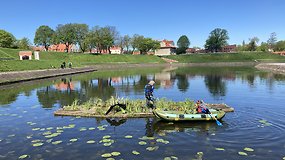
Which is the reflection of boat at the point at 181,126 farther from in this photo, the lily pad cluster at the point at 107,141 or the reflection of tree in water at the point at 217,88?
the reflection of tree in water at the point at 217,88

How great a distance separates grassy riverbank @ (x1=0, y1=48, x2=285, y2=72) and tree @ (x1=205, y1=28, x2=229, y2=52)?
34.9 m

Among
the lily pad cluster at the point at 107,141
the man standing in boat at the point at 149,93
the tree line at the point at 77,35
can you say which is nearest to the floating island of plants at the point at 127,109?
the man standing in boat at the point at 149,93

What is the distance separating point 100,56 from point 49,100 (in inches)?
3778

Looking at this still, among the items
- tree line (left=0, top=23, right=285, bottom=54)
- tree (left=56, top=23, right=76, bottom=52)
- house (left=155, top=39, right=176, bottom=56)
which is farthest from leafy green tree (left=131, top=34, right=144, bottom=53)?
tree (left=56, top=23, right=76, bottom=52)

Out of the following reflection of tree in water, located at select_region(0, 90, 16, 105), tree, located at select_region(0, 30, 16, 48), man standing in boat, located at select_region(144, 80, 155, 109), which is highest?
tree, located at select_region(0, 30, 16, 48)

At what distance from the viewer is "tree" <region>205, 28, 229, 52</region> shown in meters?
191

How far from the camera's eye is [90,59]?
116 meters

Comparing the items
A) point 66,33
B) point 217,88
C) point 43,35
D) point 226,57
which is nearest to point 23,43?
point 43,35

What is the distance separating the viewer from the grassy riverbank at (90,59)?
64562mm

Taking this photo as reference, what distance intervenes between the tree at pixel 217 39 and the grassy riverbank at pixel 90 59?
114ft

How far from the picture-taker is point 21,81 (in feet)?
162

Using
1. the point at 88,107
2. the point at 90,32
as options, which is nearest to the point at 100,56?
the point at 90,32

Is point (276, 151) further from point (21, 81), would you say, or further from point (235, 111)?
point (21, 81)

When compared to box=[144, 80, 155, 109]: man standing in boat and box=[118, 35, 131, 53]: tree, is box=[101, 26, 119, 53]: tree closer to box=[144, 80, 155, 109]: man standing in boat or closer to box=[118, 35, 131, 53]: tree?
box=[118, 35, 131, 53]: tree
